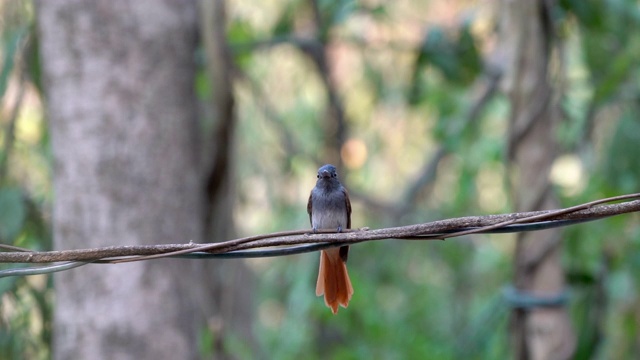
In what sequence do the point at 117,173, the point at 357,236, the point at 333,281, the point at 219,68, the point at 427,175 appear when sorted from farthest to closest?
the point at 427,175 < the point at 219,68 < the point at 117,173 < the point at 333,281 < the point at 357,236

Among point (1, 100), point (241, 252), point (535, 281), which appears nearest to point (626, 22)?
point (535, 281)

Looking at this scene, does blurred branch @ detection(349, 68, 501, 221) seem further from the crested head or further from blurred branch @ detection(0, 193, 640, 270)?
blurred branch @ detection(0, 193, 640, 270)

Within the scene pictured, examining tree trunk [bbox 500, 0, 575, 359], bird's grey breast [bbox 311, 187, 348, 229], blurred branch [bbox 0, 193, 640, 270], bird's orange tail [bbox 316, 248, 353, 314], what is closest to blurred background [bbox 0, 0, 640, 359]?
tree trunk [bbox 500, 0, 575, 359]

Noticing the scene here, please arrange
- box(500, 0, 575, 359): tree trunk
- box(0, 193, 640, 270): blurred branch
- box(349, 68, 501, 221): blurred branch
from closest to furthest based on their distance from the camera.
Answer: box(0, 193, 640, 270): blurred branch → box(500, 0, 575, 359): tree trunk → box(349, 68, 501, 221): blurred branch

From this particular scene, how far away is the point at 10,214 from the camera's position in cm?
560

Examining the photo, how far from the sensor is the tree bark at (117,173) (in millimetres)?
5250

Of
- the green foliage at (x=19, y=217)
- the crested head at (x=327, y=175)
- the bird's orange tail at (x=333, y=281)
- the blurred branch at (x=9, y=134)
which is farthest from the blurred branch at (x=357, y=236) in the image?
the blurred branch at (x=9, y=134)

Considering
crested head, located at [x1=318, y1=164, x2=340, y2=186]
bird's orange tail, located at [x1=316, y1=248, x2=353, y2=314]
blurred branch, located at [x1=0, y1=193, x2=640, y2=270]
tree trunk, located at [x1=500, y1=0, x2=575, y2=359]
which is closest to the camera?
blurred branch, located at [x1=0, y1=193, x2=640, y2=270]

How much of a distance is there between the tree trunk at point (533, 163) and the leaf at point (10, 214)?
2953 millimetres

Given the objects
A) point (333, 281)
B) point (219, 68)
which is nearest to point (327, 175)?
point (333, 281)

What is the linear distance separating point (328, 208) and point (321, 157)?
462 cm

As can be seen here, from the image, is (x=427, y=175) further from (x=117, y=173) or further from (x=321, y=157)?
(x=117, y=173)

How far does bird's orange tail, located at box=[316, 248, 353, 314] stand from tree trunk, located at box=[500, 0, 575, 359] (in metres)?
1.46

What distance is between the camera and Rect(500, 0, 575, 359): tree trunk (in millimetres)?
4875
